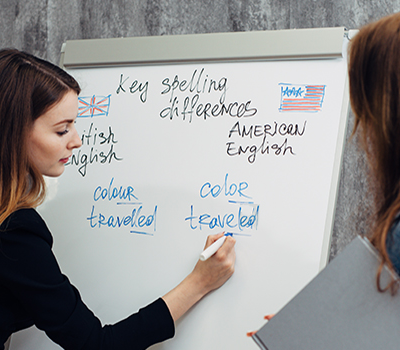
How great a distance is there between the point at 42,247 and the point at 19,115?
0.27m

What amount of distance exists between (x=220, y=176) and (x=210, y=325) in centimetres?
35

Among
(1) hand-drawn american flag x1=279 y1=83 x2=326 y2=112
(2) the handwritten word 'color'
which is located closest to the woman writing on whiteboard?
(2) the handwritten word 'color'

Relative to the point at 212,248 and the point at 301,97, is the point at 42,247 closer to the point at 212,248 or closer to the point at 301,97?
the point at 212,248

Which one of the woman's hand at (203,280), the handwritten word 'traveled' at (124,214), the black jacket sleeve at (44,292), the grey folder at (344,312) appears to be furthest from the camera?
the handwritten word 'traveled' at (124,214)

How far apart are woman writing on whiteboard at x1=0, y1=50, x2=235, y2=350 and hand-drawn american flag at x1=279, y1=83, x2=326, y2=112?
0.35m

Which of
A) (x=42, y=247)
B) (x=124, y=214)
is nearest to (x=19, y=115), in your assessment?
(x=42, y=247)

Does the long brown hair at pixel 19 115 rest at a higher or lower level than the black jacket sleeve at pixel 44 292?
higher

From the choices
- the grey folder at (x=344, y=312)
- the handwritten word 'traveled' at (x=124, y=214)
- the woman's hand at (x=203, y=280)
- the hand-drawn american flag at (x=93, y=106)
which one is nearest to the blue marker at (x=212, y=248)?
the woman's hand at (x=203, y=280)

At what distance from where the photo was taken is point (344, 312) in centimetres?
56

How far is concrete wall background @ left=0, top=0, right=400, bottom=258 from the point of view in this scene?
4.19 ft

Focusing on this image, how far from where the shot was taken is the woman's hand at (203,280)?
940mm

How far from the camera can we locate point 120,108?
1.16 metres

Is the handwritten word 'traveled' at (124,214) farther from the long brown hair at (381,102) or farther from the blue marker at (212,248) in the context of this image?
the long brown hair at (381,102)

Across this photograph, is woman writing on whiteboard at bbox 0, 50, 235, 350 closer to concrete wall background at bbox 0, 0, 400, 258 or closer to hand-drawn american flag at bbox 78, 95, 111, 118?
hand-drawn american flag at bbox 78, 95, 111, 118
